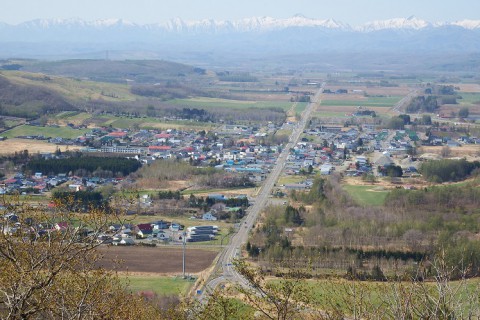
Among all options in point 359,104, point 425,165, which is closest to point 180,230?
point 425,165

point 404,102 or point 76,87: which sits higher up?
point 76,87

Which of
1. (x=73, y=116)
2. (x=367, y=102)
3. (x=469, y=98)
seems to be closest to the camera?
(x=73, y=116)

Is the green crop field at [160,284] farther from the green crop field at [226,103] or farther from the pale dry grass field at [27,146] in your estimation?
the green crop field at [226,103]

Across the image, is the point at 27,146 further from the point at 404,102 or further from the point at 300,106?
the point at 404,102

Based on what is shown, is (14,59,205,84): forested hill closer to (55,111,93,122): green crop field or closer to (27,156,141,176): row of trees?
(55,111,93,122): green crop field

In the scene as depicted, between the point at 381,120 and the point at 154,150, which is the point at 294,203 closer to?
the point at 154,150

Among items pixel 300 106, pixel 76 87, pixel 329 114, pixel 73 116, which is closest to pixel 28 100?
pixel 73 116
